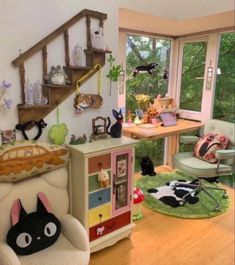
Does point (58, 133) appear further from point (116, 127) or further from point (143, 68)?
point (143, 68)

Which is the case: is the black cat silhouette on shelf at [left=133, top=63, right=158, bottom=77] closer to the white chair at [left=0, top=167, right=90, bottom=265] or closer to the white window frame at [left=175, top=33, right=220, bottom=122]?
the white window frame at [left=175, top=33, right=220, bottom=122]

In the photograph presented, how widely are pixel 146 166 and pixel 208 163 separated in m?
0.98

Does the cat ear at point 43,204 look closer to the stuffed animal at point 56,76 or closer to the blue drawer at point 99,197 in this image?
the blue drawer at point 99,197

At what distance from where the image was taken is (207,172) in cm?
280

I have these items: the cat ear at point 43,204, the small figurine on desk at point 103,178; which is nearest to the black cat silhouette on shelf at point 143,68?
the small figurine on desk at point 103,178

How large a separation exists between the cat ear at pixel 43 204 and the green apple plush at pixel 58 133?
0.43 metres

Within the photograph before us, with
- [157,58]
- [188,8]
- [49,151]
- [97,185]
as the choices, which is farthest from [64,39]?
[157,58]

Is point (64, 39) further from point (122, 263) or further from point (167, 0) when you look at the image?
point (122, 263)

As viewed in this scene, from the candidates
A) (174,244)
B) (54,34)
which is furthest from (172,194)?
(54,34)

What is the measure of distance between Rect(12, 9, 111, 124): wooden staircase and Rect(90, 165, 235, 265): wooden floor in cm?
128


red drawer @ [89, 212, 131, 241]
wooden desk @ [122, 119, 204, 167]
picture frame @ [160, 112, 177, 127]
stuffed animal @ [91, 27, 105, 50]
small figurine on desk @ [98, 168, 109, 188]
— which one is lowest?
red drawer @ [89, 212, 131, 241]

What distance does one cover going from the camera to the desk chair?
281 centimetres

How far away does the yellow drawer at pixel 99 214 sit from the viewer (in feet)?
6.89

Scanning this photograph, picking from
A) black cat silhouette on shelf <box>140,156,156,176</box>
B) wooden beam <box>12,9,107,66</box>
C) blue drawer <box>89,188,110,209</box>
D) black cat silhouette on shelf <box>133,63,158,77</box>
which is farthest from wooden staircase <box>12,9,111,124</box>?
black cat silhouette on shelf <box>140,156,156,176</box>
